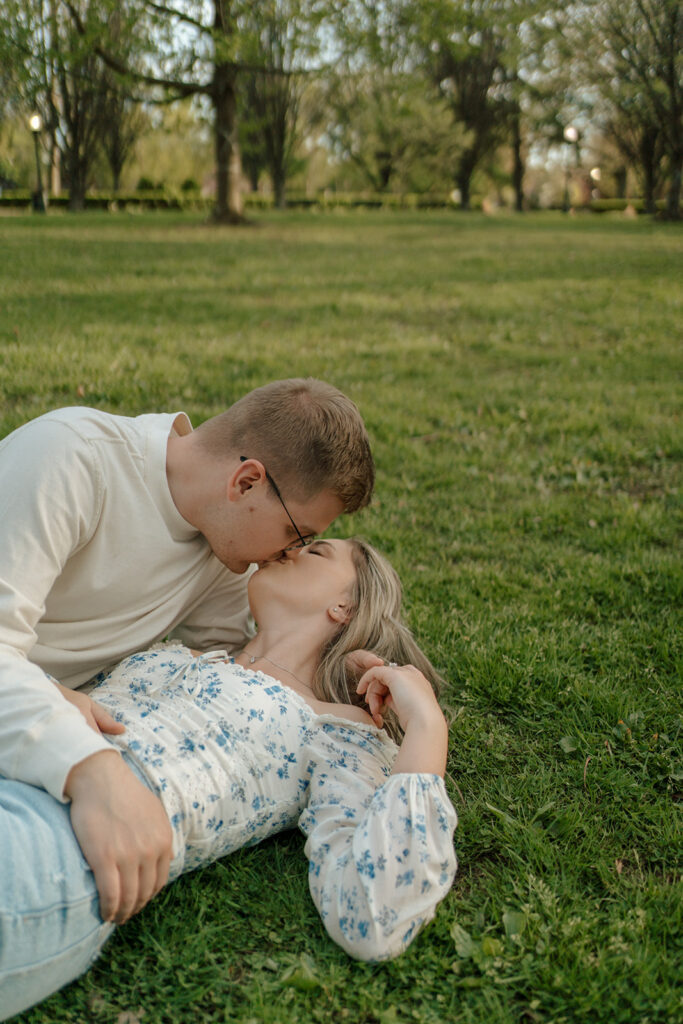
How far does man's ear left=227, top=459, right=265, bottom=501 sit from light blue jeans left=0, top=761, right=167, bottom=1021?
1.03 meters

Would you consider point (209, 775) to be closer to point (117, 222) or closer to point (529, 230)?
point (117, 222)

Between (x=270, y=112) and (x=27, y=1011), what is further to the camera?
(x=270, y=112)

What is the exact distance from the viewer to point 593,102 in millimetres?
42250

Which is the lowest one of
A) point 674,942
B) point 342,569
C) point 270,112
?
point 674,942

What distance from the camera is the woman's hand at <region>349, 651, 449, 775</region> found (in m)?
2.43

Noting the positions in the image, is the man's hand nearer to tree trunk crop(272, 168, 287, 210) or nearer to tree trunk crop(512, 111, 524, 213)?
tree trunk crop(272, 168, 287, 210)

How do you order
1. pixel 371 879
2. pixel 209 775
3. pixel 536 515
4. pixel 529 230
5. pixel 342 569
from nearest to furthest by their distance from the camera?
pixel 371 879 → pixel 209 775 → pixel 342 569 → pixel 536 515 → pixel 529 230

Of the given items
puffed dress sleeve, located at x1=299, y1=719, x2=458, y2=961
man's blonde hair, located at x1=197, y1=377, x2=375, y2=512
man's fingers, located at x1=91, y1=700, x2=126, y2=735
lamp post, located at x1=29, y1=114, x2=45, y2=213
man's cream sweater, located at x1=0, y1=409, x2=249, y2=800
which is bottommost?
puffed dress sleeve, located at x1=299, y1=719, x2=458, y2=961

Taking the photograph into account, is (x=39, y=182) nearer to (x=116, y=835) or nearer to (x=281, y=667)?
(x=281, y=667)

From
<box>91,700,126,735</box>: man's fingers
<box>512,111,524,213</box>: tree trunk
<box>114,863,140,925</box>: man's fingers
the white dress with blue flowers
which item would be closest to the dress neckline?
the white dress with blue flowers

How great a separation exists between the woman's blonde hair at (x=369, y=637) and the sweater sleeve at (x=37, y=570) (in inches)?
36.5

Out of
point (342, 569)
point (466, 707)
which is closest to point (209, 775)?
point (342, 569)

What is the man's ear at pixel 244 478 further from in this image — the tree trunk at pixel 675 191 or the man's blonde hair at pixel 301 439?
the tree trunk at pixel 675 191

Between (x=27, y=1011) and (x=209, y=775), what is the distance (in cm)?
69
